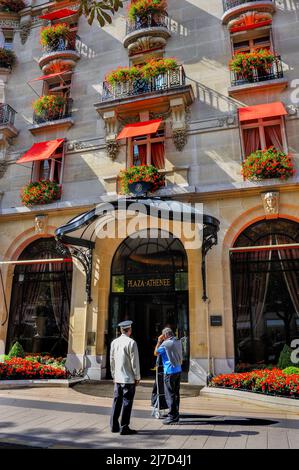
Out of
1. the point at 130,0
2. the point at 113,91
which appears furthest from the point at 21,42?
the point at 113,91

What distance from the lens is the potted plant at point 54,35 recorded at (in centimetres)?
1638

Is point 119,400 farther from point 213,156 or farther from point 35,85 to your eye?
point 35,85

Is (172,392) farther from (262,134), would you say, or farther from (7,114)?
(7,114)

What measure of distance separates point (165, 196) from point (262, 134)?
13.7ft

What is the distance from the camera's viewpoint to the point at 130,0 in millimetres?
16125

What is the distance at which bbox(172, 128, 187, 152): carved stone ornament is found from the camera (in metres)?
13.1

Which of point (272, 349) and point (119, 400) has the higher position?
point (272, 349)

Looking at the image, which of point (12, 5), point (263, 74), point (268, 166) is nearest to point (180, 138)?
point (268, 166)

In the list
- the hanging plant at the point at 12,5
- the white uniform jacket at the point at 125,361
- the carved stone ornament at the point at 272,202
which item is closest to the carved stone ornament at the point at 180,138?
the carved stone ornament at the point at 272,202

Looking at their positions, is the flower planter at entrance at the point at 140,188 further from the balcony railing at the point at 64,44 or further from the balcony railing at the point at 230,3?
the balcony railing at the point at 64,44

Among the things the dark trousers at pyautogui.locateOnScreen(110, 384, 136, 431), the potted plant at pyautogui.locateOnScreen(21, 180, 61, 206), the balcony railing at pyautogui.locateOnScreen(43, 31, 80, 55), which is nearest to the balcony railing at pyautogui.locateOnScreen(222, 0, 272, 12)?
the balcony railing at pyautogui.locateOnScreen(43, 31, 80, 55)

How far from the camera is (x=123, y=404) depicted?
5719mm

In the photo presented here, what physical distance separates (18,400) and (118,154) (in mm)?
9309

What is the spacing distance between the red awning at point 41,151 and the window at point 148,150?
321cm
